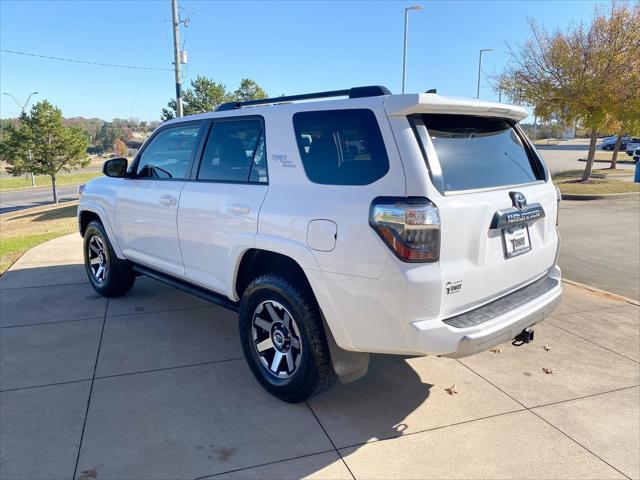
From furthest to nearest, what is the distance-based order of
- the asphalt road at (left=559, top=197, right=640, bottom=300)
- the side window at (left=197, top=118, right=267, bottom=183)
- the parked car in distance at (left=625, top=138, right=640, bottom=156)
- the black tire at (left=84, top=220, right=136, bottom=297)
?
1. the parked car in distance at (left=625, top=138, right=640, bottom=156)
2. the asphalt road at (left=559, top=197, right=640, bottom=300)
3. the black tire at (left=84, top=220, right=136, bottom=297)
4. the side window at (left=197, top=118, right=267, bottom=183)

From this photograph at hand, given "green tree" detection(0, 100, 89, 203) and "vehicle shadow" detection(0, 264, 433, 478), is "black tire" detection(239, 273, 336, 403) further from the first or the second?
"green tree" detection(0, 100, 89, 203)

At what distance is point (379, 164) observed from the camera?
2598mm

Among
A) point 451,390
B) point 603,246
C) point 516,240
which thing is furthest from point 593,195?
point 516,240

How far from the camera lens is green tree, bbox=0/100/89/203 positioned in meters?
25.7

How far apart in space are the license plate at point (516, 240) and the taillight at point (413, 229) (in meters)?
0.62

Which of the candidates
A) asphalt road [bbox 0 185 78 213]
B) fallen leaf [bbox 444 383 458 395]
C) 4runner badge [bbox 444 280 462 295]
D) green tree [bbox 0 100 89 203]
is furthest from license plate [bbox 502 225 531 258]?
asphalt road [bbox 0 185 78 213]

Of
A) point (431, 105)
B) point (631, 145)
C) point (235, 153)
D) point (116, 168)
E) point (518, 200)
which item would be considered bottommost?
point (518, 200)

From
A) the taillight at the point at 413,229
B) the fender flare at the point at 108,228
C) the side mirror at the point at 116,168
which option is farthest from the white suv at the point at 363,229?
the fender flare at the point at 108,228

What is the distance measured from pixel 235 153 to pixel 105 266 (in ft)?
8.75

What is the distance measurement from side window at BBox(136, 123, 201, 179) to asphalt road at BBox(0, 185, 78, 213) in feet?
108

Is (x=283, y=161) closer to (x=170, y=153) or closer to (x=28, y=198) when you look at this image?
(x=170, y=153)

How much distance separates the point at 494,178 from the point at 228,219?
1785 mm

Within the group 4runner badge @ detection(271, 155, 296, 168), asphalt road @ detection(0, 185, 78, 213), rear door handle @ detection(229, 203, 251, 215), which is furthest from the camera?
asphalt road @ detection(0, 185, 78, 213)

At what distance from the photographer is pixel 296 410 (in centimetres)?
319
